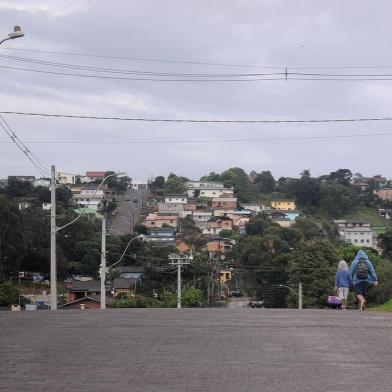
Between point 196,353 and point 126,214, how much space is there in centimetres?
10036

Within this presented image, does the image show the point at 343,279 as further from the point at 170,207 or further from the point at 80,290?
the point at 170,207

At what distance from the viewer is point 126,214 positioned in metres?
110

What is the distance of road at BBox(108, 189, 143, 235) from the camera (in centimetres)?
9856

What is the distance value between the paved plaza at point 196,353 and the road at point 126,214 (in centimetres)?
7712

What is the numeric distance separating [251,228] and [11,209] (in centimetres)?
4596

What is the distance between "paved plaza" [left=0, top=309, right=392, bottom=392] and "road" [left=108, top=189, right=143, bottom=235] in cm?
7712

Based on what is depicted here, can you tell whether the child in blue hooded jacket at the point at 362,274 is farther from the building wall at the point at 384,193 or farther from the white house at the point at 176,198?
the building wall at the point at 384,193

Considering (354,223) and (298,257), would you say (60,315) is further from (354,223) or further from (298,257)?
(354,223)

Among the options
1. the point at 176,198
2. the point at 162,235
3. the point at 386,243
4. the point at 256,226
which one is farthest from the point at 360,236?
the point at 176,198

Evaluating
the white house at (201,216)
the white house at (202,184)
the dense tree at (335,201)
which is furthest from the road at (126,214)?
the dense tree at (335,201)

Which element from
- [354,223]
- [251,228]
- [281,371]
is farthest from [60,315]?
[354,223]

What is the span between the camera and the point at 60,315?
53.8 feet

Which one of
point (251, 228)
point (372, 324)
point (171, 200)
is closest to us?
point (372, 324)

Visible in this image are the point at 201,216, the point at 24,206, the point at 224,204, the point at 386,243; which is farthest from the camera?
the point at 224,204
